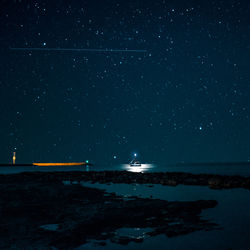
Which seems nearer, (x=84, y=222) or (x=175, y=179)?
(x=84, y=222)

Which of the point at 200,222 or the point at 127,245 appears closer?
the point at 127,245

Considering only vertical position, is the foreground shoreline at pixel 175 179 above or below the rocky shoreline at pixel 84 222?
below

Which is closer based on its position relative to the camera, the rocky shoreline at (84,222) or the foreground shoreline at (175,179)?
the rocky shoreline at (84,222)

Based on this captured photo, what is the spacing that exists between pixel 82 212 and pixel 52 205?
318 centimetres

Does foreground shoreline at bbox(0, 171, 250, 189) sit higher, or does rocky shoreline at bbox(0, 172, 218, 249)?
rocky shoreline at bbox(0, 172, 218, 249)

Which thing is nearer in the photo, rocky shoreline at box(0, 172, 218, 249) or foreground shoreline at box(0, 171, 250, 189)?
rocky shoreline at box(0, 172, 218, 249)

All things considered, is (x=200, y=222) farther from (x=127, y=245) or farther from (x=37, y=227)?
(x=37, y=227)

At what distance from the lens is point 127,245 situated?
8133mm

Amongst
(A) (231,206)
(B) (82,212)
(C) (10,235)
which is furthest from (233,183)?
(C) (10,235)

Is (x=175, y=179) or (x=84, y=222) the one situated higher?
(x=84, y=222)

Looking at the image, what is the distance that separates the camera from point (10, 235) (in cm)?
886

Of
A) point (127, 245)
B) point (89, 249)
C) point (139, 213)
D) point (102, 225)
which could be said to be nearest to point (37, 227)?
point (102, 225)

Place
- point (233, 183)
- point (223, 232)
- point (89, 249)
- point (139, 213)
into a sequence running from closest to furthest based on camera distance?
point (89, 249)
point (223, 232)
point (139, 213)
point (233, 183)

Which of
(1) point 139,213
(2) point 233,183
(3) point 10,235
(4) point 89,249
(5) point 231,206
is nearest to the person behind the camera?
(4) point 89,249
